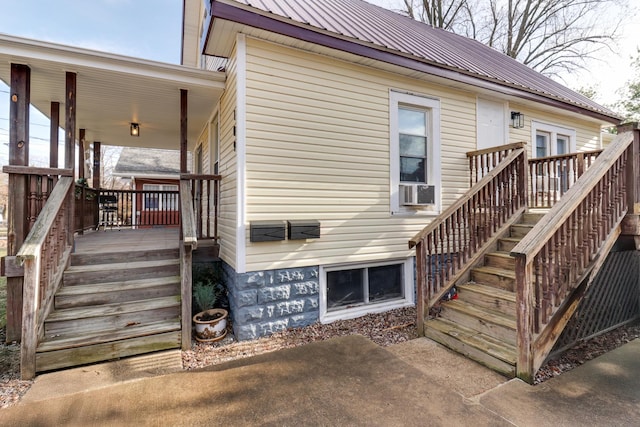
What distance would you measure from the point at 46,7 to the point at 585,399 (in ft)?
75.4

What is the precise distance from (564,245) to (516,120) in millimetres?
3925

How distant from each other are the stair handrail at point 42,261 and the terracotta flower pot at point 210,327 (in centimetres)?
142

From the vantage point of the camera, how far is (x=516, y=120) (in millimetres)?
5891

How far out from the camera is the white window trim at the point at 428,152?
185 inches

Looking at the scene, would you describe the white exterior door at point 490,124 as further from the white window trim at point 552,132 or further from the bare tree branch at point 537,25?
the bare tree branch at point 537,25

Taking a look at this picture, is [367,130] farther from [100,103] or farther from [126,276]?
[100,103]

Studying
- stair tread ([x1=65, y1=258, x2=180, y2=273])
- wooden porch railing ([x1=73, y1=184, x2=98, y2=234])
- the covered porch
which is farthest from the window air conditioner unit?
wooden porch railing ([x1=73, y1=184, x2=98, y2=234])

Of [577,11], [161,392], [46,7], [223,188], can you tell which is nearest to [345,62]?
[223,188]

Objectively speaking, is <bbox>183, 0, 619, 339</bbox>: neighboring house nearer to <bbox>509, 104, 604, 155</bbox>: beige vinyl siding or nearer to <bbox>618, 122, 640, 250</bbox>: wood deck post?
<bbox>509, 104, 604, 155</bbox>: beige vinyl siding

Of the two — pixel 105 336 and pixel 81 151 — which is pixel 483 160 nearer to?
pixel 105 336

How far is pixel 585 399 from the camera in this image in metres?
2.36

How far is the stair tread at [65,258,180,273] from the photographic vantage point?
3.62 metres

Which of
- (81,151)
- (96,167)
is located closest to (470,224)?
(81,151)

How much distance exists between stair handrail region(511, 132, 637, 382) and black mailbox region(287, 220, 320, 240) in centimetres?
220
